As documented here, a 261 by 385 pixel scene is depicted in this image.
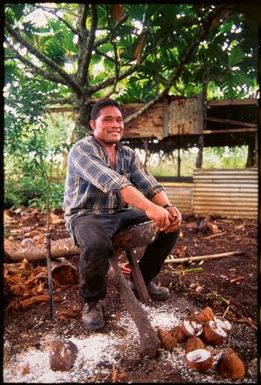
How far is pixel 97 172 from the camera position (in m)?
2.43

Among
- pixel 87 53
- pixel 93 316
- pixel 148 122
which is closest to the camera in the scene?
pixel 93 316

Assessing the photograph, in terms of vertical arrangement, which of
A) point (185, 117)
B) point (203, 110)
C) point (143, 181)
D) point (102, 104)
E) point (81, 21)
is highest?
point (81, 21)

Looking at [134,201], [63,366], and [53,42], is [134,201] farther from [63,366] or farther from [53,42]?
[53,42]

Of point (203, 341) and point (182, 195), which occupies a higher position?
point (182, 195)

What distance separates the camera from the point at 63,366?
2.01m

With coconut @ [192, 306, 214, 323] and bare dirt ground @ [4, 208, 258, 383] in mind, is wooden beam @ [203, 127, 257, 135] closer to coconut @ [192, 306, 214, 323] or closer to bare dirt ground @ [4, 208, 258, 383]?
bare dirt ground @ [4, 208, 258, 383]

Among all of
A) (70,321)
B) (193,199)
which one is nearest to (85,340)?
(70,321)

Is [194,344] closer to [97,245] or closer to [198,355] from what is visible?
[198,355]

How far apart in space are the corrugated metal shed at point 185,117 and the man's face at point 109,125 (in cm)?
622

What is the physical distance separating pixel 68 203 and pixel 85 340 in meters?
1.09

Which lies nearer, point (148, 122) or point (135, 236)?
point (135, 236)

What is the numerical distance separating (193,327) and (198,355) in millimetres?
262

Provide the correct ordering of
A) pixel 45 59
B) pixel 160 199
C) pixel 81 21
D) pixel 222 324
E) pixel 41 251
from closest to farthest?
pixel 222 324, pixel 160 199, pixel 41 251, pixel 45 59, pixel 81 21

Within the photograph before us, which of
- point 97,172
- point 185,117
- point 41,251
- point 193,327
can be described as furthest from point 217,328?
point 185,117
